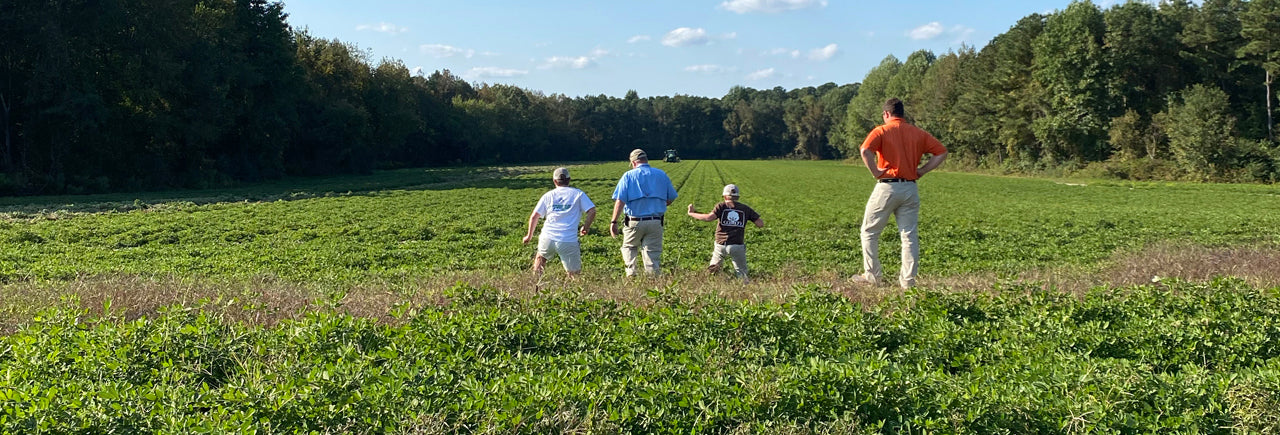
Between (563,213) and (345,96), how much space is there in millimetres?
66536

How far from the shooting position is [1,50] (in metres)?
38.1

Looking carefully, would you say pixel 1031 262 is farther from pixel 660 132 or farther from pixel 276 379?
pixel 660 132

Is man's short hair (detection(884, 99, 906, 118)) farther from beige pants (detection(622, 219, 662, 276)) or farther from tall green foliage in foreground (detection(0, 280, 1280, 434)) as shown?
beige pants (detection(622, 219, 662, 276))

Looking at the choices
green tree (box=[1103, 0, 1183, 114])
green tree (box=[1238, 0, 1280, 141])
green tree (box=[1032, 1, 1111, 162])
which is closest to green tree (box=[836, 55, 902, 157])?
green tree (box=[1032, 1, 1111, 162])

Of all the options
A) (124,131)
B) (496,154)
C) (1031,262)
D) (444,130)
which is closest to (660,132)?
(496,154)

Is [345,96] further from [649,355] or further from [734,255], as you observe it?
[649,355]

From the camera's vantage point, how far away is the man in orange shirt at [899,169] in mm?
8250

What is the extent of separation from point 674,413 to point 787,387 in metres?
0.72

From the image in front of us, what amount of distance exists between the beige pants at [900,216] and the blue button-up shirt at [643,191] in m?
2.54

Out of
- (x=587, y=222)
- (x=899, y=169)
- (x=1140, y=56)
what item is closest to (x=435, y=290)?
(x=587, y=222)

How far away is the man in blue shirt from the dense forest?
39731mm

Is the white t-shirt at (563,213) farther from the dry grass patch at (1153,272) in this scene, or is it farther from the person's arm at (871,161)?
the dry grass patch at (1153,272)

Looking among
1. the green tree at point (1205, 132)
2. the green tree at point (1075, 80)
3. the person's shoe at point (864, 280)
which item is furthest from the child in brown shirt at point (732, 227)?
the green tree at point (1075, 80)

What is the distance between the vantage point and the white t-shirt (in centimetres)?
954
